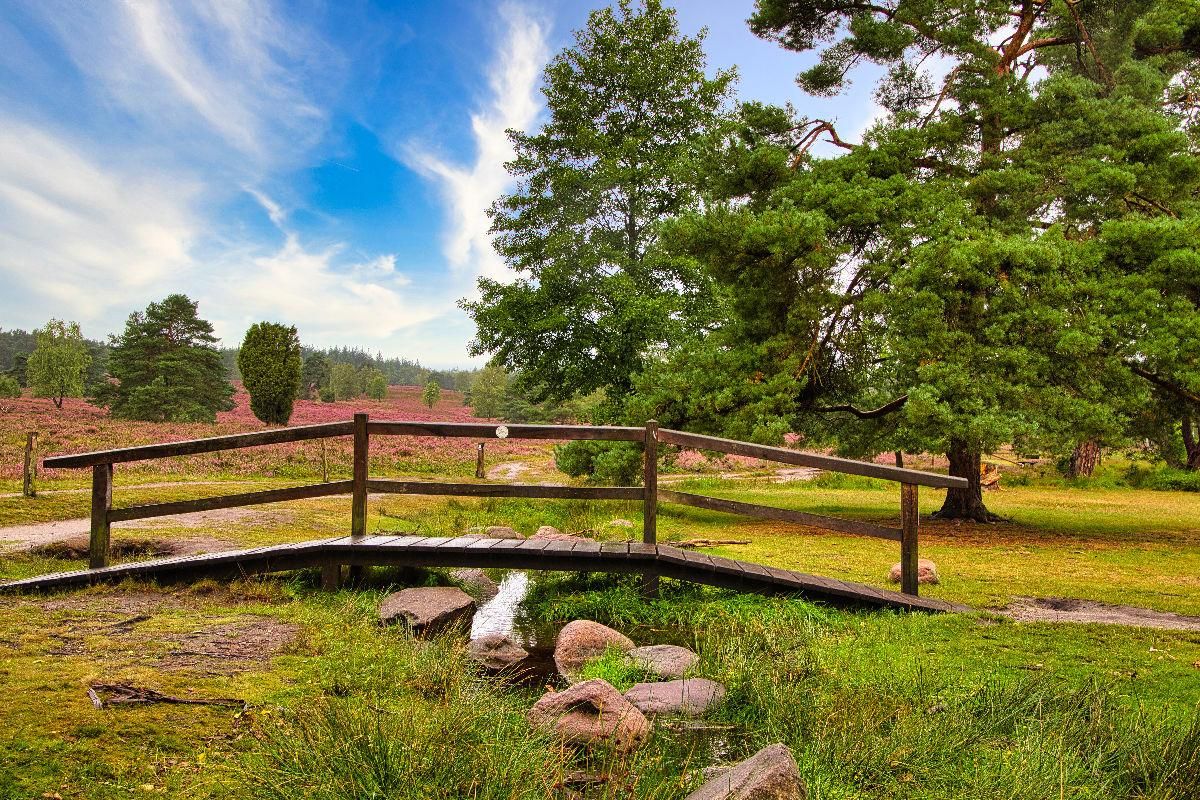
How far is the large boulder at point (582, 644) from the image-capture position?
5244mm

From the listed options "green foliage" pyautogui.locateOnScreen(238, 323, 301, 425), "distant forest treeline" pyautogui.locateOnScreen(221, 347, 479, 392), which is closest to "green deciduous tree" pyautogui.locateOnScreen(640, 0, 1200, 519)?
"green foliage" pyautogui.locateOnScreen(238, 323, 301, 425)

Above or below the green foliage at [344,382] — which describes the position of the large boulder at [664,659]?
below

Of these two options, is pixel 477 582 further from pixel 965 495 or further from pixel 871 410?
pixel 965 495

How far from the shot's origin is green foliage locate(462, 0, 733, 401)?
19.6 metres

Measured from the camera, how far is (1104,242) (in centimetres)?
1150

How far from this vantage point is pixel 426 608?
622 cm

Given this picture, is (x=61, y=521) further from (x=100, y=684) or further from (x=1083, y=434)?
(x=1083, y=434)

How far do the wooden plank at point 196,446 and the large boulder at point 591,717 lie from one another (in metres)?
3.93

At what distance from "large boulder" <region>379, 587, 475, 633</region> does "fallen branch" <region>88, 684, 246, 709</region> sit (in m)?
2.27

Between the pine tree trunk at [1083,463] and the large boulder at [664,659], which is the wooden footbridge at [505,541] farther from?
the pine tree trunk at [1083,463]

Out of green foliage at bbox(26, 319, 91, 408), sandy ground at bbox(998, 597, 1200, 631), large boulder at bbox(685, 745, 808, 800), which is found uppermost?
green foliage at bbox(26, 319, 91, 408)

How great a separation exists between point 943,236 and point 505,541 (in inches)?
378

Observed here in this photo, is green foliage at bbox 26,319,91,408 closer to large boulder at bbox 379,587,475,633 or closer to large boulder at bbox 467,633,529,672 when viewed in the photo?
large boulder at bbox 379,587,475,633

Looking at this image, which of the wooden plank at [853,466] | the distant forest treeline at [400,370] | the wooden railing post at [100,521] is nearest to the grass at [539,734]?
the wooden railing post at [100,521]
